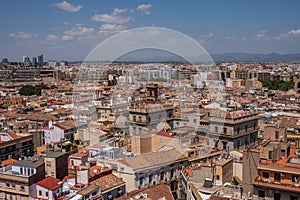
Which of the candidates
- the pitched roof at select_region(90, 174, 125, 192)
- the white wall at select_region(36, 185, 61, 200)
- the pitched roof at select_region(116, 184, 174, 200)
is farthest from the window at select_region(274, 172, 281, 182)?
the white wall at select_region(36, 185, 61, 200)

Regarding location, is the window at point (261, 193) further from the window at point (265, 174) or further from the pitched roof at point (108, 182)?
the pitched roof at point (108, 182)

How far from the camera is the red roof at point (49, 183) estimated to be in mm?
8309

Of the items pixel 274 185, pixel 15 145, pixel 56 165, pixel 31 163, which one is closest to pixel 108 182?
pixel 56 165

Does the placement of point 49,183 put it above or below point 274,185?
below

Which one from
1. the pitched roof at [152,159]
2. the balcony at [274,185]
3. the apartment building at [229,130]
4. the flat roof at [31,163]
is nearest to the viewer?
the balcony at [274,185]

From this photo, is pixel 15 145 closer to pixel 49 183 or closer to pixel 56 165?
pixel 56 165

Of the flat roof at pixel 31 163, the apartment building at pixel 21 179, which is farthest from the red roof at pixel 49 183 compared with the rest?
the flat roof at pixel 31 163

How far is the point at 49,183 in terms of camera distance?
27.9 ft

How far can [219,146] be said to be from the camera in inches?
513

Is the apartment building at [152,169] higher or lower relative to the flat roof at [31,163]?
lower

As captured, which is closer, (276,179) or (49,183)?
(276,179)

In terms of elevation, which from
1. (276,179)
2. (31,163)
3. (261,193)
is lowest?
(261,193)

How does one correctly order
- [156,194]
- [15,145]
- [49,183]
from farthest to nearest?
[15,145]
[49,183]
[156,194]

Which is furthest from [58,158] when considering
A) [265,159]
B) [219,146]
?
[219,146]
